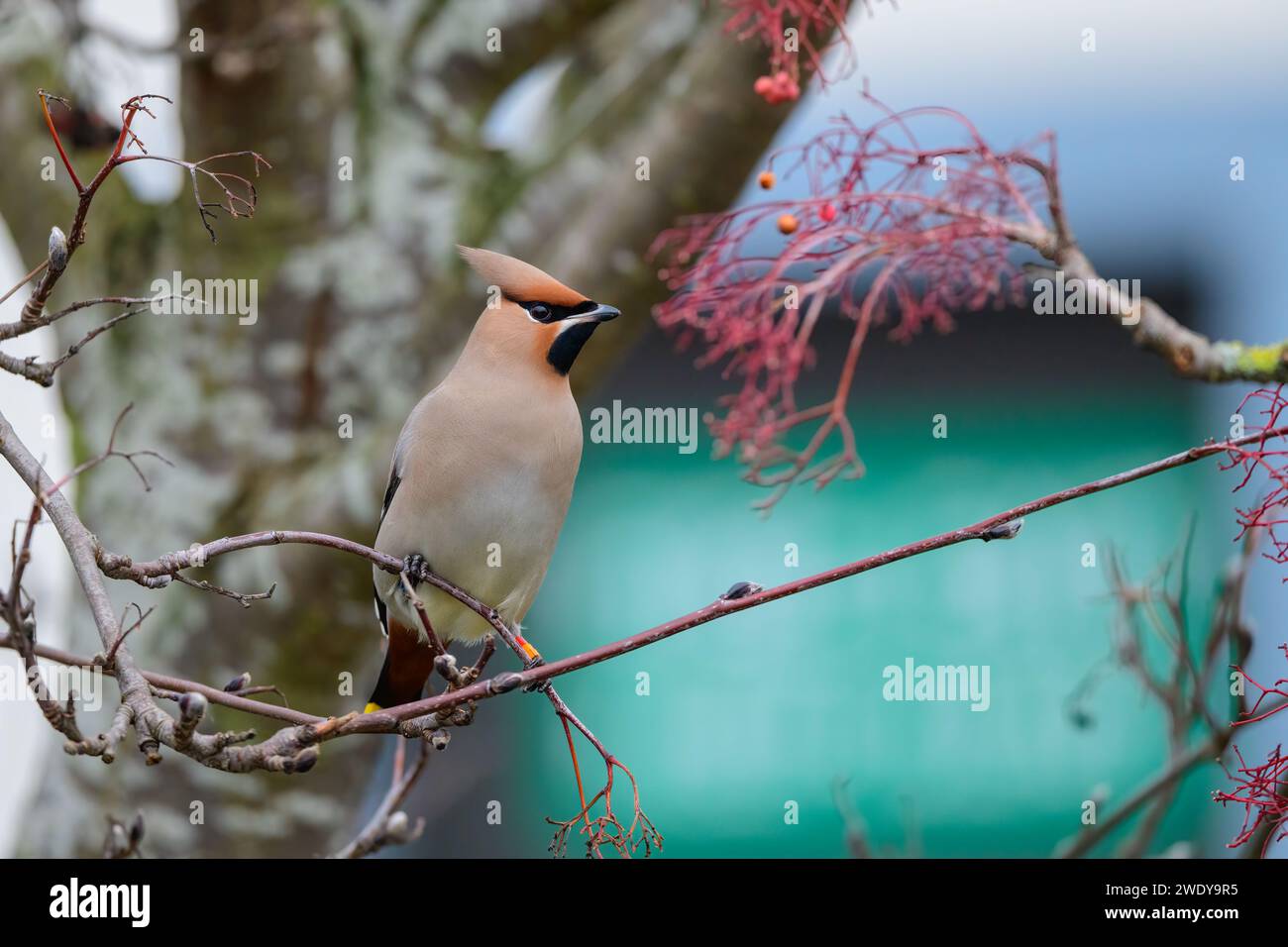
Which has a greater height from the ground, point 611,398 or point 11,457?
point 611,398

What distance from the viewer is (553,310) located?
116 centimetres

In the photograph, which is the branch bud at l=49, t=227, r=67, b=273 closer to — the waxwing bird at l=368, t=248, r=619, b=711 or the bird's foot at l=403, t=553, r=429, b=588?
the waxwing bird at l=368, t=248, r=619, b=711

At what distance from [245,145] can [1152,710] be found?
2.67m

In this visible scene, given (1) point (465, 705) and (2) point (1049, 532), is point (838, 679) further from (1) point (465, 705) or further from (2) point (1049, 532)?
(1) point (465, 705)

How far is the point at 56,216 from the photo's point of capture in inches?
85.9

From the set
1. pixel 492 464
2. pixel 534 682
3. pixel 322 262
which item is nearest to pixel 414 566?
pixel 492 464

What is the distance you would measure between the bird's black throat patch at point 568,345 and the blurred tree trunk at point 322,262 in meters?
0.50

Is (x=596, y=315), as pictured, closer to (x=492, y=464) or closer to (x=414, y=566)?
(x=492, y=464)

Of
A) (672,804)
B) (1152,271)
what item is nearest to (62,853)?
(672,804)

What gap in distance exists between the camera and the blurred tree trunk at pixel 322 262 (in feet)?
5.79

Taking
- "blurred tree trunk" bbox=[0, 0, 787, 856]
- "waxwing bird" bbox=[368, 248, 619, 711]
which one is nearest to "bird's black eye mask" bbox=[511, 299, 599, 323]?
"waxwing bird" bbox=[368, 248, 619, 711]

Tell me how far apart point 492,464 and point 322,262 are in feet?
2.56

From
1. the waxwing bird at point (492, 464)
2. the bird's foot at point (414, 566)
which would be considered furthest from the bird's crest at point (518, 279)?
the bird's foot at point (414, 566)

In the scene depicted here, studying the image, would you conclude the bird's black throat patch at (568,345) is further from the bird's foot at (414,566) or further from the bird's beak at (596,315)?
the bird's foot at (414,566)
